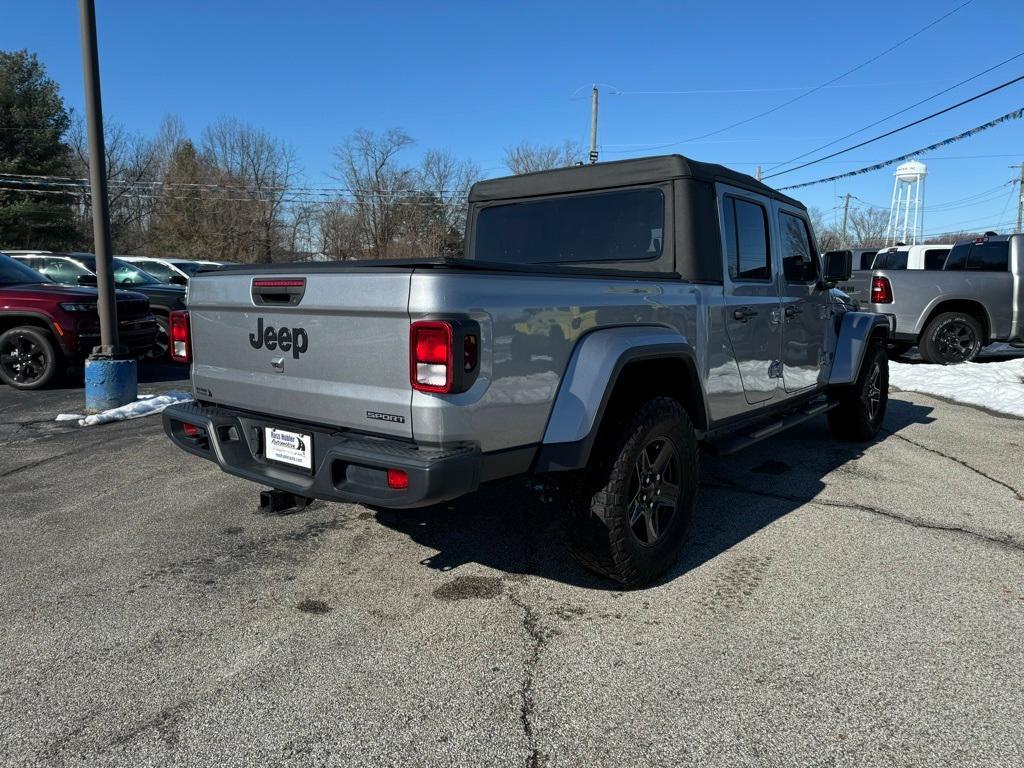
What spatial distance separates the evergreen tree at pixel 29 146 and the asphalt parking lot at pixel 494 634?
33.7 m

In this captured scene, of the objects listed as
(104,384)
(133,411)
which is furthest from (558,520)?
(104,384)

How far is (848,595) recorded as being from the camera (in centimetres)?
330

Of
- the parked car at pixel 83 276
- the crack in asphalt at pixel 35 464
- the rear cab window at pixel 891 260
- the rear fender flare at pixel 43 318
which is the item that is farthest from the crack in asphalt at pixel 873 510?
the rear cab window at pixel 891 260

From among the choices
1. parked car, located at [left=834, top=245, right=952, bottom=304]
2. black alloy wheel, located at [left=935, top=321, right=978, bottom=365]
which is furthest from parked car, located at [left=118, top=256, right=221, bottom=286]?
black alloy wheel, located at [left=935, top=321, right=978, bottom=365]

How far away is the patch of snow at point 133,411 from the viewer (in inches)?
267

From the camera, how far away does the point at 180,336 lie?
3812mm

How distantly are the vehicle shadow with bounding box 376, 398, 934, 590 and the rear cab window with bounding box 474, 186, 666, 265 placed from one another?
4.69ft

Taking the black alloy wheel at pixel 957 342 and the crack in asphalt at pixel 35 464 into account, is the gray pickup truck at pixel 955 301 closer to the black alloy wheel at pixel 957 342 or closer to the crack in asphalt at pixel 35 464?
the black alloy wheel at pixel 957 342

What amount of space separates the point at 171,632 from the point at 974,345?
1208cm

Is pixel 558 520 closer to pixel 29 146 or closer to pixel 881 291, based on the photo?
pixel 881 291

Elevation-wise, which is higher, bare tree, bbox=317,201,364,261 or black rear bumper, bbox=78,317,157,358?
bare tree, bbox=317,201,364,261

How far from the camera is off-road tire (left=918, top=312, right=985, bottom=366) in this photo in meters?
11.1

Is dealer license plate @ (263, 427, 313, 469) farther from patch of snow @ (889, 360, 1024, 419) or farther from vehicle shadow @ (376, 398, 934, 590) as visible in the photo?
patch of snow @ (889, 360, 1024, 419)

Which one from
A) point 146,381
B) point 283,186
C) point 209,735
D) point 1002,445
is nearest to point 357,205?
point 283,186
